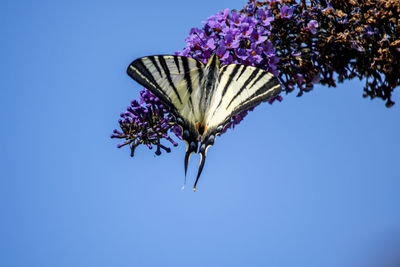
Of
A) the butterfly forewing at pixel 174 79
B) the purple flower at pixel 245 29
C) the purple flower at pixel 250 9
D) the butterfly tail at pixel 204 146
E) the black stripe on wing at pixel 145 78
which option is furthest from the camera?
the purple flower at pixel 250 9

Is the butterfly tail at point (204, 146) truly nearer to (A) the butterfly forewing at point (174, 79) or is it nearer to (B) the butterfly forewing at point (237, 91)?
(B) the butterfly forewing at point (237, 91)

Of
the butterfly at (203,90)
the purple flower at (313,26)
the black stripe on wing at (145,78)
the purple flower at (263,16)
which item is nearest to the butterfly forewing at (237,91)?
the butterfly at (203,90)

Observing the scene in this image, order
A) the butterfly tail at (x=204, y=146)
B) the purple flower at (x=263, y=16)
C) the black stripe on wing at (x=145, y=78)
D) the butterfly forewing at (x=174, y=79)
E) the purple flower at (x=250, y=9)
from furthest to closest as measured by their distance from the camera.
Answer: the purple flower at (x=250, y=9) → the purple flower at (x=263, y=16) → the butterfly tail at (x=204, y=146) → the butterfly forewing at (x=174, y=79) → the black stripe on wing at (x=145, y=78)

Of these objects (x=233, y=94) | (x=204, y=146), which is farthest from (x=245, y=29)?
(x=204, y=146)

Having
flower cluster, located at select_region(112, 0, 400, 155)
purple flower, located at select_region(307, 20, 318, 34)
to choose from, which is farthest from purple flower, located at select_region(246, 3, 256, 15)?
purple flower, located at select_region(307, 20, 318, 34)

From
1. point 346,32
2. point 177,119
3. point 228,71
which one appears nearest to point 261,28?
point 228,71

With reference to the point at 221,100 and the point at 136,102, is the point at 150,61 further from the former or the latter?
the point at 221,100

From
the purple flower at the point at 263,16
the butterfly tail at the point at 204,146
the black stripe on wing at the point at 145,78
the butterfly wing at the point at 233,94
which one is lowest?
the butterfly tail at the point at 204,146
